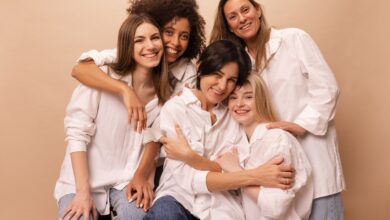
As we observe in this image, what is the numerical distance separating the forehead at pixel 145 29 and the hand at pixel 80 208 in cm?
68

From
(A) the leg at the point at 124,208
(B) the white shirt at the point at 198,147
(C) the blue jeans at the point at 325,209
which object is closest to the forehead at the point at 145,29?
(B) the white shirt at the point at 198,147

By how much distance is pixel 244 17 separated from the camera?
2.13 metres

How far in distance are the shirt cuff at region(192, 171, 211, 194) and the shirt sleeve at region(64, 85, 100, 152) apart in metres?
0.50

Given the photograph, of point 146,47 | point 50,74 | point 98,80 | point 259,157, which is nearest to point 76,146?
point 98,80

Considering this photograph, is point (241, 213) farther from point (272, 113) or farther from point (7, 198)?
point (7, 198)

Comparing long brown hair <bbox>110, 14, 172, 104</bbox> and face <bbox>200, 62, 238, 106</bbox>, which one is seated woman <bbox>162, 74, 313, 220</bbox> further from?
long brown hair <bbox>110, 14, 172, 104</bbox>

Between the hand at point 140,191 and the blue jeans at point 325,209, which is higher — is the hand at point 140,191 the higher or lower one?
the higher one

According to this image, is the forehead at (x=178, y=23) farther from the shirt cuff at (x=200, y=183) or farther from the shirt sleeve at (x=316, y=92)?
the shirt cuff at (x=200, y=183)

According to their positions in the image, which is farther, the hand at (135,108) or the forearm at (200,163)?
the hand at (135,108)

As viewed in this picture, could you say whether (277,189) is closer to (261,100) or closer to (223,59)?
(261,100)

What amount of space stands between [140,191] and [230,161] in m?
0.38

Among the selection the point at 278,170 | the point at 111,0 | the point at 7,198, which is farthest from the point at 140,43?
the point at 7,198

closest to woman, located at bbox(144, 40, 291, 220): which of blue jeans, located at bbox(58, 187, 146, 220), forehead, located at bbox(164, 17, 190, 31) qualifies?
blue jeans, located at bbox(58, 187, 146, 220)

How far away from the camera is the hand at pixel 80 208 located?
1.98 meters
